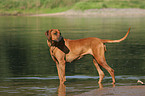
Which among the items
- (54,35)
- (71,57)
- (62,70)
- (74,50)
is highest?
(54,35)

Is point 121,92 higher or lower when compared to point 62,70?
lower

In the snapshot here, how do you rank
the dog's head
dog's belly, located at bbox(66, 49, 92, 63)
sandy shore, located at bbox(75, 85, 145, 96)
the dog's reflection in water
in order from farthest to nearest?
dog's belly, located at bbox(66, 49, 92, 63), the dog's head, the dog's reflection in water, sandy shore, located at bbox(75, 85, 145, 96)

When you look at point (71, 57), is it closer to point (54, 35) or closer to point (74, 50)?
point (74, 50)

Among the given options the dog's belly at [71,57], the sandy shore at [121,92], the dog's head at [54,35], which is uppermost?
the dog's head at [54,35]

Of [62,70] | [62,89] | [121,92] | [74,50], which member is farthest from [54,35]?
[121,92]

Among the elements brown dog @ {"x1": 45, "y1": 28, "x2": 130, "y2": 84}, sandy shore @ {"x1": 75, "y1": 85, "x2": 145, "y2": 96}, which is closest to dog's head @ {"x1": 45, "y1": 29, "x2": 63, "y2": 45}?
brown dog @ {"x1": 45, "y1": 28, "x2": 130, "y2": 84}

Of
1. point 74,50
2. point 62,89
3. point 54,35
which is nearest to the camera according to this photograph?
point 62,89

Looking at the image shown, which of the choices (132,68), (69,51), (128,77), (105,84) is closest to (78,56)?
(69,51)

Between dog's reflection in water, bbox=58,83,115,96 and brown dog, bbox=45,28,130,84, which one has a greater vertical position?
brown dog, bbox=45,28,130,84

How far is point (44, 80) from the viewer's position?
40.5 ft

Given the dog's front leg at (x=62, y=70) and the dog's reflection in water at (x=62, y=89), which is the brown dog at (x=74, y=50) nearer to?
the dog's front leg at (x=62, y=70)

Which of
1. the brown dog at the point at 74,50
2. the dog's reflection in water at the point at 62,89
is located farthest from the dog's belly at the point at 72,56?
the dog's reflection in water at the point at 62,89

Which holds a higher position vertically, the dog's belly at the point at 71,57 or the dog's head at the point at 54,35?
the dog's head at the point at 54,35

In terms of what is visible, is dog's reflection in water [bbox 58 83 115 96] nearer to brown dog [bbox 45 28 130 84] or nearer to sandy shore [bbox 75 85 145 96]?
brown dog [bbox 45 28 130 84]
